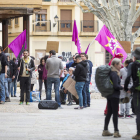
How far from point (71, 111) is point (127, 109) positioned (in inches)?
80.3

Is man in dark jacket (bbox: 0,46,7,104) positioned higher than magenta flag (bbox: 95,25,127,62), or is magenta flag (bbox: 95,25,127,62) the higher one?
magenta flag (bbox: 95,25,127,62)

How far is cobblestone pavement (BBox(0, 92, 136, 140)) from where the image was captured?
26.5 ft

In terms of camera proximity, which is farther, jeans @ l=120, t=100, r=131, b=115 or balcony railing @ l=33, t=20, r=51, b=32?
balcony railing @ l=33, t=20, r=51, b=32

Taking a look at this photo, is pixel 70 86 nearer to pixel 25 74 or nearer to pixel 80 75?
pixel 80 75

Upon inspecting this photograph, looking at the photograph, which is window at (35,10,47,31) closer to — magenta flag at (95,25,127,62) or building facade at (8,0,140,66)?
building facade at (8,0,140,66)

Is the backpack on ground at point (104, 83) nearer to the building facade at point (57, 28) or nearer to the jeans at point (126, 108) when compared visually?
the jeans at point (126, 108)

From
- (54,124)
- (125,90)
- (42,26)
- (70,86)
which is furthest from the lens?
(42,26)

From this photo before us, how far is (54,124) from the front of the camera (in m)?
9.60

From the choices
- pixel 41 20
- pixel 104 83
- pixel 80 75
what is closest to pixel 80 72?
pixel 80 75

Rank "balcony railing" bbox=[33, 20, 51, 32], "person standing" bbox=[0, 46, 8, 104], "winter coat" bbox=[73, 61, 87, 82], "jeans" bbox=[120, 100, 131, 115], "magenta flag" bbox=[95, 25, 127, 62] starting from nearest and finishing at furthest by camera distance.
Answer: "jeans" bbox=[120, 100, 131, 115]
"winter coat" bbox=[73, 61, 87, 82]
"person standing" bbox=[0, 46, 8, 104]
"magenta flag" bbox=[95, 25, 127, 62]
"balcony railing" bbox=[33, 20, 51, 32]

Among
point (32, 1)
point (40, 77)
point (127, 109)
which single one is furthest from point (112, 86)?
point (32, 1)

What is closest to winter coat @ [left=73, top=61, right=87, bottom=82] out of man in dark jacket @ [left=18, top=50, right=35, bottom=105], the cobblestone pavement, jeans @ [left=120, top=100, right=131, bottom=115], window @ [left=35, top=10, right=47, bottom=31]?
A: the cobblestone pavement

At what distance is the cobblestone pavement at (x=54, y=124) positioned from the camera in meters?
8.07

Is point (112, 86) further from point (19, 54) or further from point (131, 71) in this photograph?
point (19, 54)
